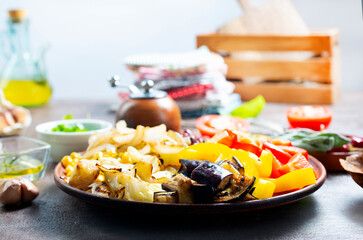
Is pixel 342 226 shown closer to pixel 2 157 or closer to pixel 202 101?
pixel 2 157

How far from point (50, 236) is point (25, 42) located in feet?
4.57

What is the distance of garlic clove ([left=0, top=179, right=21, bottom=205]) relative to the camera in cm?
102

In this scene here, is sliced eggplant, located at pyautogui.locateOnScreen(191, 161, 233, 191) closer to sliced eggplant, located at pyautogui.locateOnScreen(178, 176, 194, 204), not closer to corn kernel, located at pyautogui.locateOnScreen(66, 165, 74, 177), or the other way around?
sliced eggplant, located at pyautogui.locateOnScreen(178, 176, 194, 204)

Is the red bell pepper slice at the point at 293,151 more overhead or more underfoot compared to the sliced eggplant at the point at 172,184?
more underfoot

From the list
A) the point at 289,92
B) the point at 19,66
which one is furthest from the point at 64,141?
the point at 289,92

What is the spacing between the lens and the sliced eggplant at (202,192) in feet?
2.82

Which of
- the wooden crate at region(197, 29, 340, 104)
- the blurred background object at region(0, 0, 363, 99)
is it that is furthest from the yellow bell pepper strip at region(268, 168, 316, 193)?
the blurred background object at region(0, 0, 363, 99)

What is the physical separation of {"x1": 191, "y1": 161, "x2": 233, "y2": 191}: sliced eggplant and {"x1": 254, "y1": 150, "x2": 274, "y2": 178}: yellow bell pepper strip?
114mm

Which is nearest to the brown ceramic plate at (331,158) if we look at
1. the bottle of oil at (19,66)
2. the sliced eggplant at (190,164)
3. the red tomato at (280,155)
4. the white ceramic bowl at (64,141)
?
the red tomato at (280,155)

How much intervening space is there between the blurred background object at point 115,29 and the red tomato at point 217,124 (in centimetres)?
165

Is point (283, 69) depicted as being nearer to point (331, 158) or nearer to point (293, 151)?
point (331, 158)

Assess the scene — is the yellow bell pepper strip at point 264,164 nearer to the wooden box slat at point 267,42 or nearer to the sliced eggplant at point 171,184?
the sliced eggplant at point 171,184

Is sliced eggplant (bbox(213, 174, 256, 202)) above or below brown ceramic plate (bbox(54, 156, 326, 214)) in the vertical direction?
above

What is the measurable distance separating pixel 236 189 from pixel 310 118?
2.36 feet
